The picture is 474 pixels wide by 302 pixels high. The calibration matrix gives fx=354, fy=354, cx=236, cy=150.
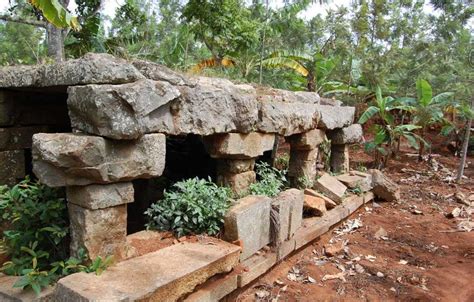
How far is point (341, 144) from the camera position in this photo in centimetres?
668

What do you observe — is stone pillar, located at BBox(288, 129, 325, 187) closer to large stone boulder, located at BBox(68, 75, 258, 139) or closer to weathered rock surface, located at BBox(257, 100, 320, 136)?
weathered rock surface, located at BBox(257, 100, 320, 136)

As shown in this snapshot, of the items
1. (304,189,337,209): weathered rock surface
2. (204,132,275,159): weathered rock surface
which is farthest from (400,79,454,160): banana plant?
(204,132,275,159): weathered rock surface

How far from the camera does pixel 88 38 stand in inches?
383

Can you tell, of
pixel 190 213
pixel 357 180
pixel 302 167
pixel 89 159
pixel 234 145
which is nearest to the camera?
pixel 89 159

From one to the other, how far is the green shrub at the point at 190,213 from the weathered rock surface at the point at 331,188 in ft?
7.99

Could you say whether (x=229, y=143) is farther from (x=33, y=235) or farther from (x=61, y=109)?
(x=61, y=109)

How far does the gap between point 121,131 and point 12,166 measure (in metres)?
2.38

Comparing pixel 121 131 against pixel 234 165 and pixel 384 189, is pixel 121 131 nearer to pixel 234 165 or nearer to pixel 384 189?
pixel 234 165

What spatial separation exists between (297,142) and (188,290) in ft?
10.3

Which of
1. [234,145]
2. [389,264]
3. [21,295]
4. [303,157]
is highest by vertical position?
[234,145]

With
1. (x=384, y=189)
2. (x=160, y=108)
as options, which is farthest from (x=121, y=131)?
(x=384, y=189)

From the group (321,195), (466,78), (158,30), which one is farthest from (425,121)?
(158,30)

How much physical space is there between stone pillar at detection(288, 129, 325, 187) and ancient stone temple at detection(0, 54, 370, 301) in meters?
0.31

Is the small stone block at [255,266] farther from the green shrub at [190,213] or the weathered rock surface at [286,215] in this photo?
the green shrub at [190,213]
